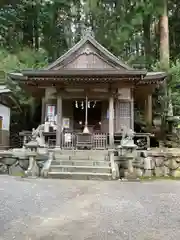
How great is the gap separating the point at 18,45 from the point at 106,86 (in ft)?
46.7

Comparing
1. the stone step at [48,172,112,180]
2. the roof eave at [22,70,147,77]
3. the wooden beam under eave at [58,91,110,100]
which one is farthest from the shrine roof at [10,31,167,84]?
the stone step at [48,172,112,180]

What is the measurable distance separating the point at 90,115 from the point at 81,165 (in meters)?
6.42

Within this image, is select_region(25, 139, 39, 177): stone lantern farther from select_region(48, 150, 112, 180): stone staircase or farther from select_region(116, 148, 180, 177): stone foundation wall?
select_region(116, 148, 180, 177): stone foundation wall

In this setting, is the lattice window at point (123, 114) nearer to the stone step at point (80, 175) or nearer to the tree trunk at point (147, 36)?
the stone step at point (80, 175)

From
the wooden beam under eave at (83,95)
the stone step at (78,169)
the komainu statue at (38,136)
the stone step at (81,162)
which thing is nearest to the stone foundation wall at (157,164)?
the stone step at (81,162)

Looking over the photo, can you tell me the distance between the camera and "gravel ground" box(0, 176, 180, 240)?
3127mm

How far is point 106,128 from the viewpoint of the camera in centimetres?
1312

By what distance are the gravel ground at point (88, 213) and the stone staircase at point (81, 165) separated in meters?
1.89

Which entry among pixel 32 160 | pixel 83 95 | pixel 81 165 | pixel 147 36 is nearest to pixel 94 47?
pixel 83 95

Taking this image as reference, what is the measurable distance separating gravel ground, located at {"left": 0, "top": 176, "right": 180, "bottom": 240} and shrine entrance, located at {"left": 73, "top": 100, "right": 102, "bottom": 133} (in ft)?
26.1

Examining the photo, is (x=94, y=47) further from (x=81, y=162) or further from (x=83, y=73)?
(x=81, y=162)

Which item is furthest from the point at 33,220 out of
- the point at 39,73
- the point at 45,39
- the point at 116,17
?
the point at 45,39

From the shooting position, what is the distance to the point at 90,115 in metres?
15.1

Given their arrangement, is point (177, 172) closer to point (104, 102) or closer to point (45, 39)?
point (104, 102)
